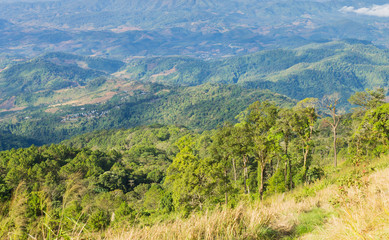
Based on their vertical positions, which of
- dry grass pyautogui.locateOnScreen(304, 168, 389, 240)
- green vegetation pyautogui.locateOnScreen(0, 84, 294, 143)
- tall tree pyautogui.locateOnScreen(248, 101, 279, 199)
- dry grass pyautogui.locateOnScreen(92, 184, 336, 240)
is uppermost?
dry grass pyautogui.locateOnScreen(304, 168, 389, 240)

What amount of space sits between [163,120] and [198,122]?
30373 mm

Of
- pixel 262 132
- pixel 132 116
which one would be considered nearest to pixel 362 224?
pixel 262 132

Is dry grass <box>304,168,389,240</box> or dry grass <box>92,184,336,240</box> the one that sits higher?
dry grass <box>304,168,389,240</box>

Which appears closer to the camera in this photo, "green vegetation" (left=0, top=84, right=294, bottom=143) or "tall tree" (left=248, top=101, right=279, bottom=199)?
"tall tree" (left=248, top=101, right=279, bottom=199)

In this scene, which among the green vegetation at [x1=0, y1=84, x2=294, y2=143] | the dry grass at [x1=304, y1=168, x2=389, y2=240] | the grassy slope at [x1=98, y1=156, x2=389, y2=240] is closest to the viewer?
the dry grass at [x1=304, y1=168, x2=389, y2=240]

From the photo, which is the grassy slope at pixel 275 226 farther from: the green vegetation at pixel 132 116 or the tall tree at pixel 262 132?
the green vegetation at pixel 132 116

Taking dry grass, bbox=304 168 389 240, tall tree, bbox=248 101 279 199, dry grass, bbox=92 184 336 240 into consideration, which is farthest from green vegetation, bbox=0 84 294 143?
dry grass, bbox=304 168 389 240

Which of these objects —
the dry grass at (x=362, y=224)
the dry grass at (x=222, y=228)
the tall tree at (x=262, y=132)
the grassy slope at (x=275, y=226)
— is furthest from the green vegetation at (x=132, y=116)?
the dry grass at (x=362, y=224)

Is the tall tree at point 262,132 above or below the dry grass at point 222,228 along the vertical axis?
below

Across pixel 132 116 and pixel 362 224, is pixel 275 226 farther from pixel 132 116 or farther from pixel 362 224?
pixel 132 116

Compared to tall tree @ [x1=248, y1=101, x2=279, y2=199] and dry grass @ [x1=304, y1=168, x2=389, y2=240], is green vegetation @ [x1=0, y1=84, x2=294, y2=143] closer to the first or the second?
tall tree @ [x1=248, y1=101, x2=279, y2=199]

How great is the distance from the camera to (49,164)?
153 feet

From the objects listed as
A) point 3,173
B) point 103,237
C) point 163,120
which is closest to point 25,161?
point 3,173

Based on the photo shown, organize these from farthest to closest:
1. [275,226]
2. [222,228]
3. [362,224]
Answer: [275,226], [222,228], [362,224]
